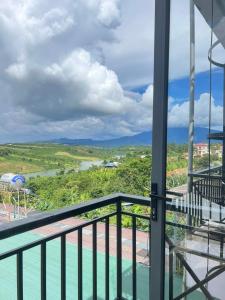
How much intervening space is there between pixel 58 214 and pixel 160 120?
58cm

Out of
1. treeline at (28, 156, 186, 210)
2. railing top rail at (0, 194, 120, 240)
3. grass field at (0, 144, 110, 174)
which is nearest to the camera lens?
railing top rail at (0, 194, 120, 240)

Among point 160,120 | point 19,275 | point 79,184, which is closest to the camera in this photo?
point 19,275

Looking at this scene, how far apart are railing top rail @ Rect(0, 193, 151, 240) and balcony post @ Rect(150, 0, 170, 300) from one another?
0.94 feet

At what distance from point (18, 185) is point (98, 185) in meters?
4.34

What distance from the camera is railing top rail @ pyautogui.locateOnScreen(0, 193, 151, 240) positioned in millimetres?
1097

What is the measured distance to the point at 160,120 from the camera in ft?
4.22

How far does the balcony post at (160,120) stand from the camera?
1279 millimetres

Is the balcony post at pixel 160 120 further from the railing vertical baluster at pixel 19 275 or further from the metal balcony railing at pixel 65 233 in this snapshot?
Result: the railing vertical baluster at pixel 19 275

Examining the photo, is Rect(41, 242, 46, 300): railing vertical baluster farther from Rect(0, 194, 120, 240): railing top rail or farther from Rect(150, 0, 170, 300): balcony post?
Rect(150, 0, 170, 300): balcony post

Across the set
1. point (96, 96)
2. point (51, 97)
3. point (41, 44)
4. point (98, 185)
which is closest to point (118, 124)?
point (96, 96)

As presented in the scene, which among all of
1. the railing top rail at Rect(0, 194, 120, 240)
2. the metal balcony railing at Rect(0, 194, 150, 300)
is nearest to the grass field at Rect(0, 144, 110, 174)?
the metal balcony railing at Rect(0, 194, 150, 300)

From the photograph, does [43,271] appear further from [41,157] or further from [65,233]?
[41,157]

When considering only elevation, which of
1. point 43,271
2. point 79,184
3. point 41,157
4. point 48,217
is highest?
point 48,217

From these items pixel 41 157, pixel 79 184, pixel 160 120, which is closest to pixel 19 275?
pixel 160 120
